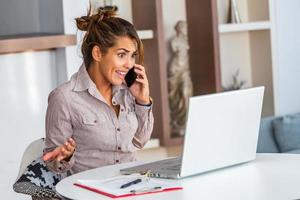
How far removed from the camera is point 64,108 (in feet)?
9.07

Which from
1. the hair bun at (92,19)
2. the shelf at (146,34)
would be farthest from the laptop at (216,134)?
the shelf at (146,34)

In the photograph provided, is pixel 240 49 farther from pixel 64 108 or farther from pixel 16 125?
pixel 64 108

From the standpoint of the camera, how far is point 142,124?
115 inches

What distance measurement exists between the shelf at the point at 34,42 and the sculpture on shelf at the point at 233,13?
152 cm

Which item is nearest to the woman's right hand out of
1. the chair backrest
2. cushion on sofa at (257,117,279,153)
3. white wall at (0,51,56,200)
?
the chair backrest

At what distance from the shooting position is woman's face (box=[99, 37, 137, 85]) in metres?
2.80

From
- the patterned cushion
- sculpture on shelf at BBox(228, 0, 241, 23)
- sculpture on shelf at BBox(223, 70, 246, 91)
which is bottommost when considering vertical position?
the patterned cushion

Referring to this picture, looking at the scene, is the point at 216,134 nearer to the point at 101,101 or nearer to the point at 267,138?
the point at 101,101

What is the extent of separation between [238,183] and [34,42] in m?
1.97

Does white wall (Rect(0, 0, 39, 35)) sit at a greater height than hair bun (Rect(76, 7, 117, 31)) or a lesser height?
greater

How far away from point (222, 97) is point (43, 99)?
2.03 m

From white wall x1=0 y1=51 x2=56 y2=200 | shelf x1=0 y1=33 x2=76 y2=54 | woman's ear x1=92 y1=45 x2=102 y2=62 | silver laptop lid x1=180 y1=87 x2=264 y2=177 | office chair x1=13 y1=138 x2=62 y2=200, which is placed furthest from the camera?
white wall x1=0 y1=51 x2=56 y2=200

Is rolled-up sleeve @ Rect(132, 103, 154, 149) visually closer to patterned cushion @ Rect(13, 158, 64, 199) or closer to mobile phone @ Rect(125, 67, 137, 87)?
mobile phone @ Rect(125, 67, 137, 87)

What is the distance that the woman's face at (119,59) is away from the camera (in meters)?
2.80
